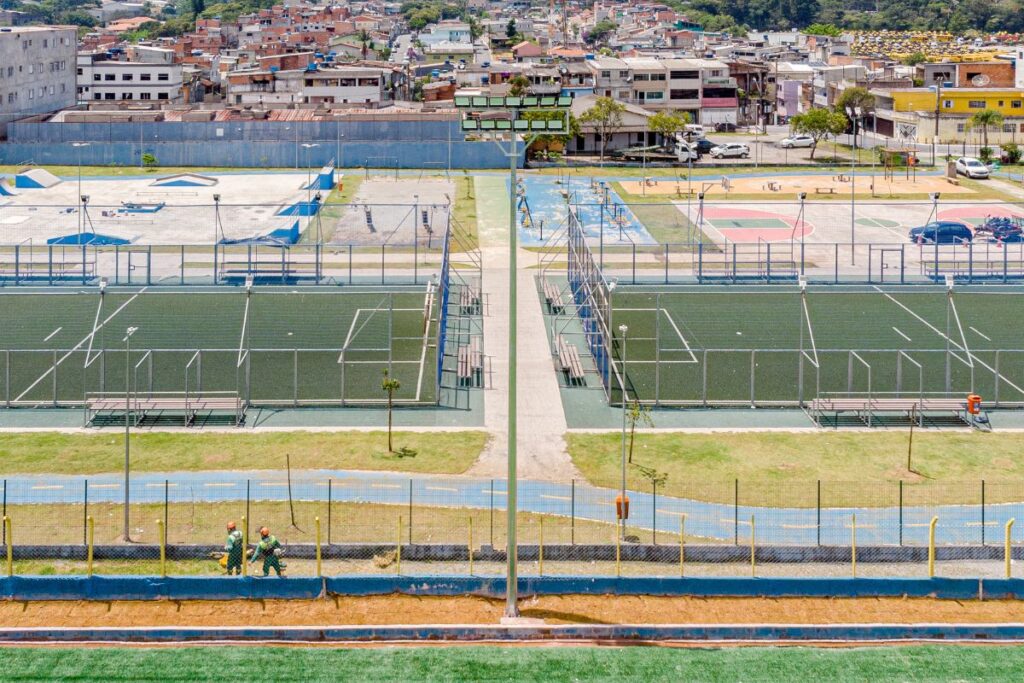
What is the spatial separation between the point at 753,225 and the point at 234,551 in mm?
47796

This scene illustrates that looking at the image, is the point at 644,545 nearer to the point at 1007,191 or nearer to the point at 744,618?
the point at 744,618

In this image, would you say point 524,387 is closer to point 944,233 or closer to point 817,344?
point 817,344

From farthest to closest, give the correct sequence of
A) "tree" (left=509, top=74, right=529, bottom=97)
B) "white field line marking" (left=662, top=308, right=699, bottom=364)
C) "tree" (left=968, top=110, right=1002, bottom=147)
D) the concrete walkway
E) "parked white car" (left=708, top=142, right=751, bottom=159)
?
"tree" (left=509, top=74, right=529, bottom=97)
"tree" (left=968, top=110, right=1002, bottom=147)
"parked white car" (left=708, top=142, right=751, bottom=159)
"white field line marking" (left=662, top=308, right=699, bottom=364)
the concrete walkway

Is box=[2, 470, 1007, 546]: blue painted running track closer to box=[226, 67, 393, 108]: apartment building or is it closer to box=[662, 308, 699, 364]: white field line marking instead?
box=[662, 308, 699, 364]: white field line marking

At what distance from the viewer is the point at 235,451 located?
33.8 metres

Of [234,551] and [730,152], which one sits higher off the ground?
[730,152]

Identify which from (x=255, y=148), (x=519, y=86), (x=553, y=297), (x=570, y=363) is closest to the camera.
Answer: (x=570, y=363)

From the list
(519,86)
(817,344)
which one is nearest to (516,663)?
(817,344)

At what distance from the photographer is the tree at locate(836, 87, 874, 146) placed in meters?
111

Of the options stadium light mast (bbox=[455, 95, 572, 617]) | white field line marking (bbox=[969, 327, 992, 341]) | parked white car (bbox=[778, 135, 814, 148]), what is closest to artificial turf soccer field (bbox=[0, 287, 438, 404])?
stadium light mast (bbox=[455, 95, 572, 617])

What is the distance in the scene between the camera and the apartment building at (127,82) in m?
132

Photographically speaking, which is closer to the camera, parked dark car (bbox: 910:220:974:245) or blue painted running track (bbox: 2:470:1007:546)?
blue painted running track (bbox: 2:470:1007:546)

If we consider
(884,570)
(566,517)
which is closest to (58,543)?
(566,517)

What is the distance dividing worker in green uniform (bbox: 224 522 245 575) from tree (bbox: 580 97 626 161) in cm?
7402
